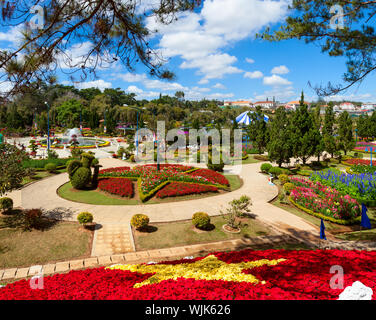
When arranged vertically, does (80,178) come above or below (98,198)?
above

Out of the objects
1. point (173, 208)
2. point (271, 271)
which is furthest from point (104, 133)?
point (271, 271)

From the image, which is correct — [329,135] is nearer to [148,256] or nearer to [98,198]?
[98,198]

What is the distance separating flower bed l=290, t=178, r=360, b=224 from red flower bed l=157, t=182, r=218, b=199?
197 inches

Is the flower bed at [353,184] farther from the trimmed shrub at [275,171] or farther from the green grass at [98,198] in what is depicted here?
the green grass at [98,198]

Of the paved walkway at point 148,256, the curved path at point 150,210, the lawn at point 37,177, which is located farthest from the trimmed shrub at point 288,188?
the lawn at point 37,177

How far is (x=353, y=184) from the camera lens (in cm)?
1495

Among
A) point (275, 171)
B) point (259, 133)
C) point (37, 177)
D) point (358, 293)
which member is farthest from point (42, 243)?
point (259, 133)

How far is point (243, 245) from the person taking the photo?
918 centimetres

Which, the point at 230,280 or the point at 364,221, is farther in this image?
the point at 364,221

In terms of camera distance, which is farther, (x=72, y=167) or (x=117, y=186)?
(x=72, y=167)

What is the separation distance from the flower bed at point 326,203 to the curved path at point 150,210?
120 centimetres

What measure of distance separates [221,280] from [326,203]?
9837 mm

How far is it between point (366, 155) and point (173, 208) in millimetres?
33272
